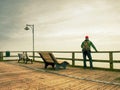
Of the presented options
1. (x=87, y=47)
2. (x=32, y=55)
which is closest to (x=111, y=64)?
(x=87, y=47)

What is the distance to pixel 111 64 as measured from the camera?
11.1 m

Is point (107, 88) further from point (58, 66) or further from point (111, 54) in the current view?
point (58, 66)

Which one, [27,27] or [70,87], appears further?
[27,27]

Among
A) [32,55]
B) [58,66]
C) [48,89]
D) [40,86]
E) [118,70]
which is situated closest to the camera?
[48,89]

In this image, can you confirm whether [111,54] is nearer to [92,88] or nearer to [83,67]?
[83,67]

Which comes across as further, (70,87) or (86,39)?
(86,39)

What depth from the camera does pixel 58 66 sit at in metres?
11.9


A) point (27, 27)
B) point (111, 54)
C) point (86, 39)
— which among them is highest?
point (27, 27)

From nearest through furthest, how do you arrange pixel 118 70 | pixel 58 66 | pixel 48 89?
pixel 48 89, pixel 118 70, pixel 58 66

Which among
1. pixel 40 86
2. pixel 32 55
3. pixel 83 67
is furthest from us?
pixel 32 55

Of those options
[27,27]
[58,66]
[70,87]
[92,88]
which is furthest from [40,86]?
[27,27]

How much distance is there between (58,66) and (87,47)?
220cm

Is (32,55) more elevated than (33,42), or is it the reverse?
(33,42)

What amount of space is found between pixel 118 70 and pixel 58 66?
353 centimetres
